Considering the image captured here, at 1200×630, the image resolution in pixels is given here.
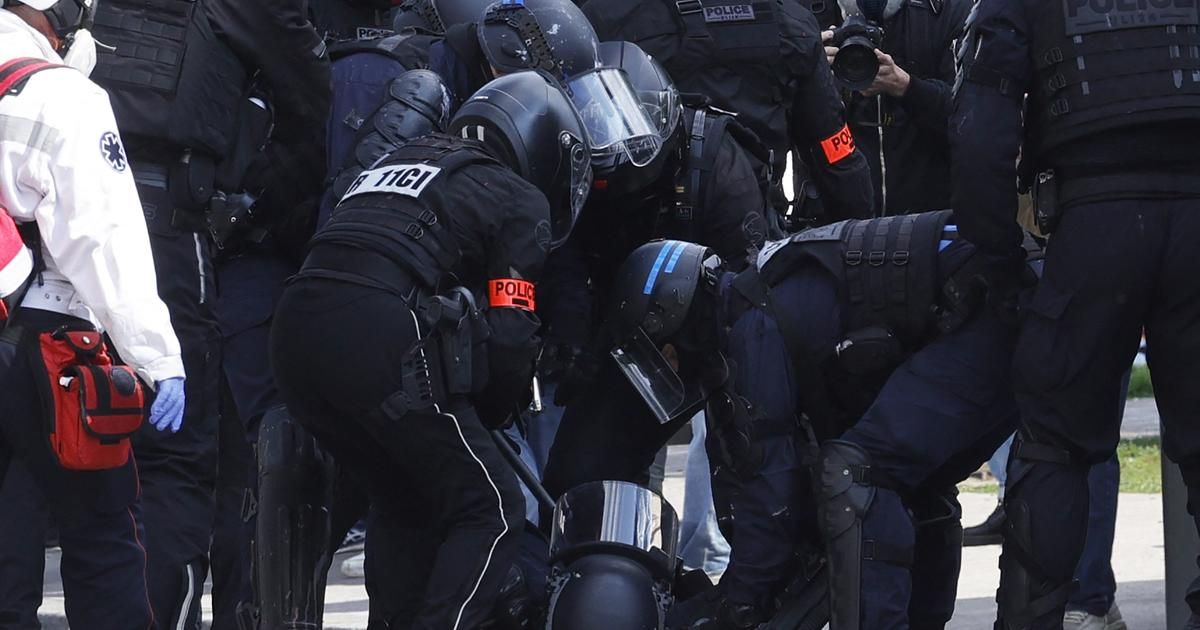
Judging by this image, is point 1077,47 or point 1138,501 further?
point 1138,501

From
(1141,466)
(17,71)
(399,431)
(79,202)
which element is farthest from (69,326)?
(1141,466)

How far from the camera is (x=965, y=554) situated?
7078 mm

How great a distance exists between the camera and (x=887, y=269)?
15.0ft

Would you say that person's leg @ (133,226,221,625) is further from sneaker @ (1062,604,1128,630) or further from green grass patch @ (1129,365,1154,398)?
green grass patch @ (1129,365,1154,398)

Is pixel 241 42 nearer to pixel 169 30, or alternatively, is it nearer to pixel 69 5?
pixel 169 30

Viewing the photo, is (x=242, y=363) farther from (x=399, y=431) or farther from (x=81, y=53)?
(x=81, y=53)

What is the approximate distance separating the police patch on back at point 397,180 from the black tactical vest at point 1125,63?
1479 mm

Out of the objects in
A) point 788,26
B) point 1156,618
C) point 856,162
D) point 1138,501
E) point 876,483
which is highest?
point 788,26

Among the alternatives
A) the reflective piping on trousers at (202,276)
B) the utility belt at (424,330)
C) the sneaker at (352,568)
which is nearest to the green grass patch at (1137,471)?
the sneaker at (352,568)

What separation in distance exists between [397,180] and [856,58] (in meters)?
1.95

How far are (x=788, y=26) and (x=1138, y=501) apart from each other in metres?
3.36

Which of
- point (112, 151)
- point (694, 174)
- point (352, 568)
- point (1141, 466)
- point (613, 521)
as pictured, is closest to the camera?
point (112, 151)

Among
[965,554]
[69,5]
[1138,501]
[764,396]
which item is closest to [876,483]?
[764,396]

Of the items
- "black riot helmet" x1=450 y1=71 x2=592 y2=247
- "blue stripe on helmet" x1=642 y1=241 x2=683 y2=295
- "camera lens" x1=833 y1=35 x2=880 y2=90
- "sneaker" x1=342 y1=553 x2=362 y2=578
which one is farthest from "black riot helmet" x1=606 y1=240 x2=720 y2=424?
"sneaker" x1=342 y1=553 x2=362 y2=578
